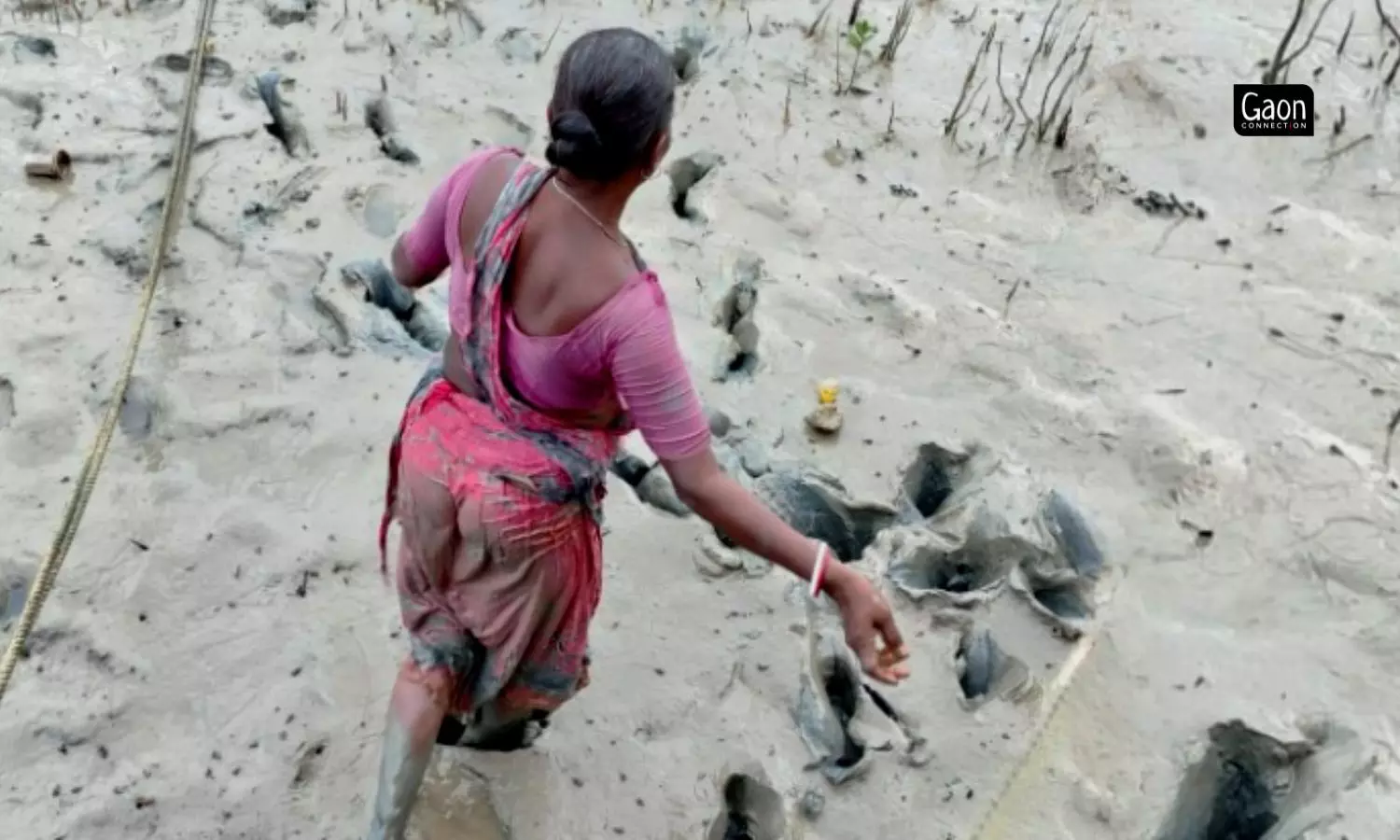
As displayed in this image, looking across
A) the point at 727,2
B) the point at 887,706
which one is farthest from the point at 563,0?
the point at 887,706

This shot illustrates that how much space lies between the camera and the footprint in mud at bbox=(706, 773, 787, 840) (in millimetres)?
2133

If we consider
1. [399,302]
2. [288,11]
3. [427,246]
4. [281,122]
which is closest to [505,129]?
[281,122]

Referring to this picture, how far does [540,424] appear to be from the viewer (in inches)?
63.2

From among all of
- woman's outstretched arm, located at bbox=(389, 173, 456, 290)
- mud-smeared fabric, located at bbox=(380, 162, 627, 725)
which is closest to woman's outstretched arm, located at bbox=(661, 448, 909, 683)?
mud-smeared fabric, located at bbox=(380, 162, 627, 725)

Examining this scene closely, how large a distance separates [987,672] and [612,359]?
4.15 ft

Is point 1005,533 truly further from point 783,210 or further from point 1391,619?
point 783,210

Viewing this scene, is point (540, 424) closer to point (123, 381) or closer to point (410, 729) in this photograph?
point (410, 729)

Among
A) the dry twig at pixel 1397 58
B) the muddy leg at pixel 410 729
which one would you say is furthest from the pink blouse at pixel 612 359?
the dry twig at pixel 1397 58

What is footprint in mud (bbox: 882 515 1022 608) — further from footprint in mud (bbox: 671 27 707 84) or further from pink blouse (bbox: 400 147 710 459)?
footprint in mud (bbox: 671 27 707 84)

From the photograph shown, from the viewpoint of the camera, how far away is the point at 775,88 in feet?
12.6

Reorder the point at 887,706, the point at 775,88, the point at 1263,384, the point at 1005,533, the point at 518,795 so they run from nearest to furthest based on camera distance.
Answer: the point at 518,795
the point at 887,706
the point at 1005,533
the point at 1263,384
the point at 775,88

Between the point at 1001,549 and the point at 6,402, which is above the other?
the point at 1001,549

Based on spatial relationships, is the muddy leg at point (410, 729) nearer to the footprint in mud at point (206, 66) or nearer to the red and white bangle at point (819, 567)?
the red and white bangle at point (819, 567)

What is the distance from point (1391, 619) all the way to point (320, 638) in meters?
2.11
